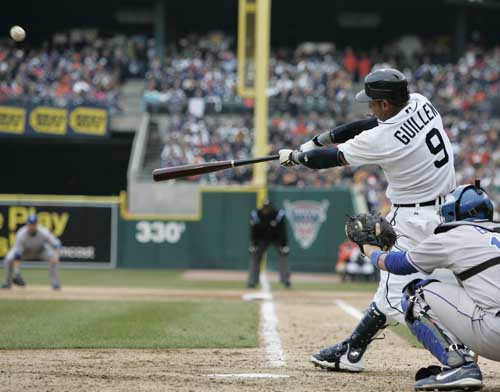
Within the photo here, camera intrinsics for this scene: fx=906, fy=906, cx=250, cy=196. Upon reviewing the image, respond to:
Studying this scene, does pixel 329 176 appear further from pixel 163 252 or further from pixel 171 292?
pixel 171 292

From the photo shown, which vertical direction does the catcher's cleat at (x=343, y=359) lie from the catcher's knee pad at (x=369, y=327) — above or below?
below

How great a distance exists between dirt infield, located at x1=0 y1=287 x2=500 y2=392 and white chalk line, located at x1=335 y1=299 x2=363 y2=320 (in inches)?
89.2

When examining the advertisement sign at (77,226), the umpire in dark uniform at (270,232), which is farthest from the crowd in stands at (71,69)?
the umpire in dark uniform at (270,232)

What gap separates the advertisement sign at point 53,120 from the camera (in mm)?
28156

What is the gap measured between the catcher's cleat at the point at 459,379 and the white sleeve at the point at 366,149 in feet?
4.66

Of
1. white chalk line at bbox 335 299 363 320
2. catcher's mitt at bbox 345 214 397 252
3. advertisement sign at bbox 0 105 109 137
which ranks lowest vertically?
white chalk line at bbox 335 299 363 320

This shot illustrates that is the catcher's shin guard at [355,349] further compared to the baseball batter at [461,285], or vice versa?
the catcher's shin guard at [355,349]

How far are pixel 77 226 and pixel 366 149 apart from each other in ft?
60.8

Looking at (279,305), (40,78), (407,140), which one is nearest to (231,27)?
(40,78)

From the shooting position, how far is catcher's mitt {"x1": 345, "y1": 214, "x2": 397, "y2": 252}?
5.68 m

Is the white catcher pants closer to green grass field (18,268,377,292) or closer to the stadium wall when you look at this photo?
green grass field (18,268,377,292)

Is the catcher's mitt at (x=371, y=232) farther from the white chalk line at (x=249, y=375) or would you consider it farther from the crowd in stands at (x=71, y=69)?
the crowd in stands at (x=71, y=69)

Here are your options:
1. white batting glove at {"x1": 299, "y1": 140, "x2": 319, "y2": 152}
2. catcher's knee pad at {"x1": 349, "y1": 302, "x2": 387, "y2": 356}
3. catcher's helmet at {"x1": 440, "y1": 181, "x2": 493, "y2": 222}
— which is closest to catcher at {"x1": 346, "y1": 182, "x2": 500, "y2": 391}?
catcher's helmet at {"x1": 440, "y1": 181, "x2": 493, "y2": 222}

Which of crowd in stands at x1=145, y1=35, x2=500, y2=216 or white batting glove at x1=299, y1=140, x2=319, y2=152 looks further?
crowd in stands at x1=145, y1=35, x2=500, y2=216
